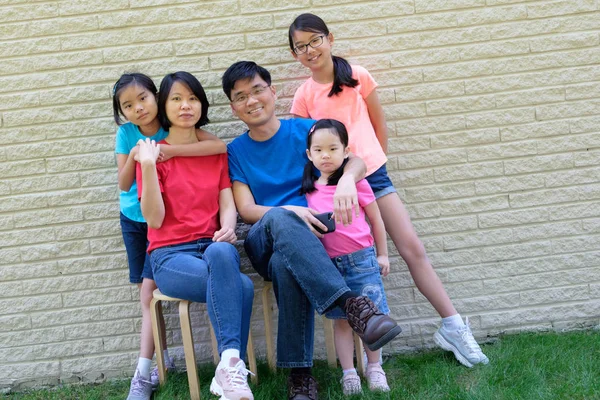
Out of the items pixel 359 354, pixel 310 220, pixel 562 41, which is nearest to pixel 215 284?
pixel 310 220

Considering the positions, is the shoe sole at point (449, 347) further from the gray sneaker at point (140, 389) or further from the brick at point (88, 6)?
the brick at point (88, 6)

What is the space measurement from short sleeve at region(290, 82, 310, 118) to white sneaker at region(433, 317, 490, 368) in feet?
4.37

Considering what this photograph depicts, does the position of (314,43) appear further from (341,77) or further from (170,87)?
(170,87)

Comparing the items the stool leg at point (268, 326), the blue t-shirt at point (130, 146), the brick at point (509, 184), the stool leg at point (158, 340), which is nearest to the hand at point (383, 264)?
the stool leg at point (268, 326)

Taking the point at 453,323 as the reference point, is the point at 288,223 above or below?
above

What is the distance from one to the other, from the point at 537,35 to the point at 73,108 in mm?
2535

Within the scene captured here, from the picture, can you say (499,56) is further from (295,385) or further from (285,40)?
(295,385)

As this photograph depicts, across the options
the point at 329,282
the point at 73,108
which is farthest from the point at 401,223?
the point at 73,108

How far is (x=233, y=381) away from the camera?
8.00 ft

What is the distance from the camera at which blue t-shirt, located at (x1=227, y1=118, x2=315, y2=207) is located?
3.02 metres

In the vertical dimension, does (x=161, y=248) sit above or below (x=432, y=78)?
below

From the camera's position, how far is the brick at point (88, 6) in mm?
3230

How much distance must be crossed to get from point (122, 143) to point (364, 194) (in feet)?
4.06

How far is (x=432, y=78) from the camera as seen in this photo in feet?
10.9
